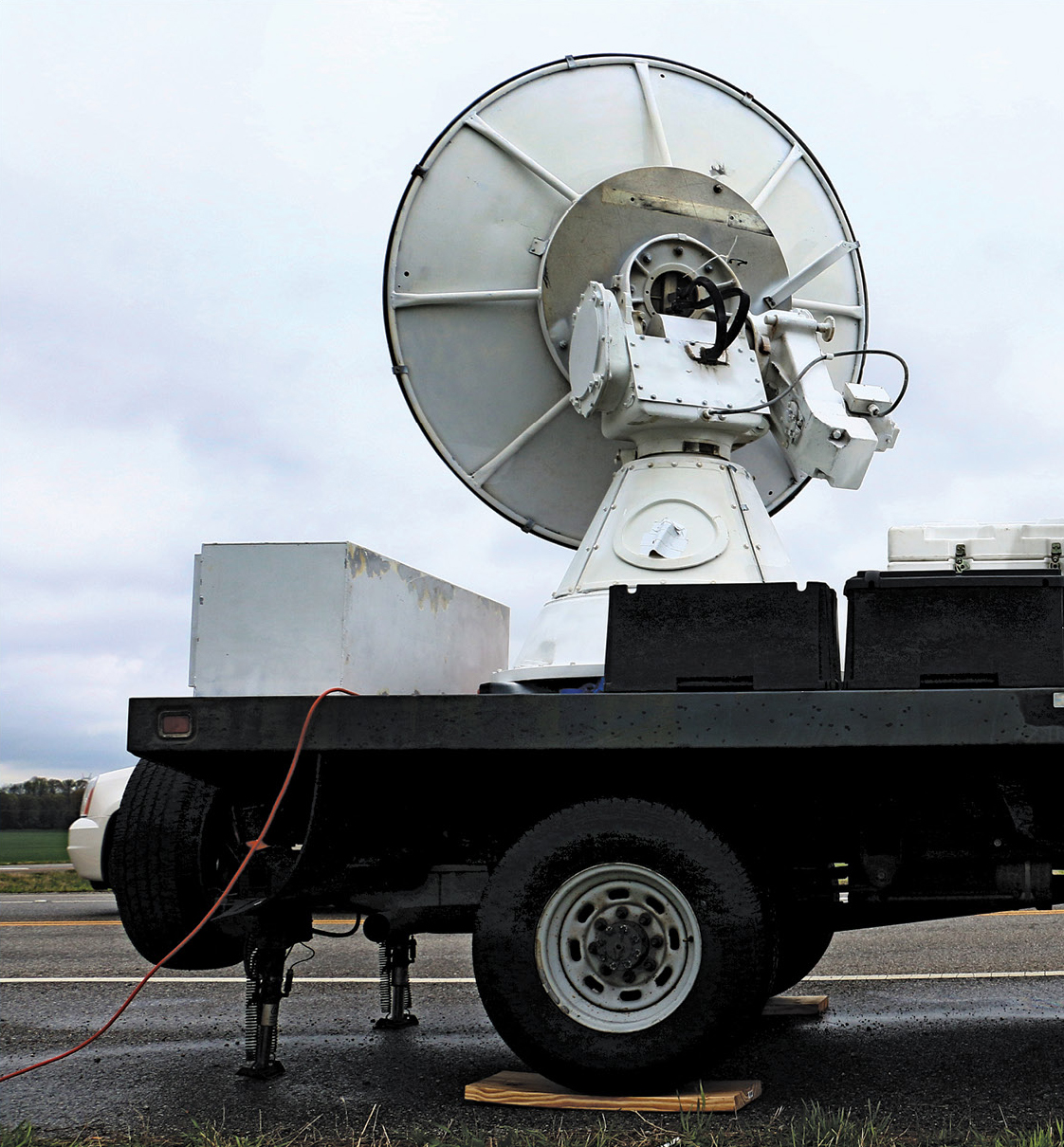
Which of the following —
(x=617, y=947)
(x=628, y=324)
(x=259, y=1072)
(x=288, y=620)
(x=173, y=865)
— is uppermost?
(x=628, y=324)

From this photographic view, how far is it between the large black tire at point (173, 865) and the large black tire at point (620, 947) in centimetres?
124

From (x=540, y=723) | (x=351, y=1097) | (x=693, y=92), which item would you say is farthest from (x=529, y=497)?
(x=351, y=1097)

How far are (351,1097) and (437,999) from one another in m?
2.41

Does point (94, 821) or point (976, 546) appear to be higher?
point (976, 546)

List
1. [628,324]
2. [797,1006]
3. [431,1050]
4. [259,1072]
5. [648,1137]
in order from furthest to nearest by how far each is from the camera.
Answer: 1. [797,1006]
2. [628,324]
3. [431,1050]
4. [259,1072]
5. [648,1137]

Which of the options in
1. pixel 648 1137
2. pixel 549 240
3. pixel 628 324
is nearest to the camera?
pixel 648 1137

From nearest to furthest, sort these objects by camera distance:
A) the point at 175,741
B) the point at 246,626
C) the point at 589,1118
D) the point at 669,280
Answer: the point at 589,1118
the point at 175,741
the point at 246,626
the point at 669,280

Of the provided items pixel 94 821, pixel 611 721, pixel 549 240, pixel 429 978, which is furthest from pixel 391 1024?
pixel 94 821

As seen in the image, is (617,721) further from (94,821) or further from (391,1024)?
(94,821)

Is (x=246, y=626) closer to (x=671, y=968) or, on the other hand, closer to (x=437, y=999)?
(x=671, y=968)

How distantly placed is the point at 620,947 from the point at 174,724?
164 cm

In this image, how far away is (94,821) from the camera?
11.0 meters

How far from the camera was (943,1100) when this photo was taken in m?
4.29

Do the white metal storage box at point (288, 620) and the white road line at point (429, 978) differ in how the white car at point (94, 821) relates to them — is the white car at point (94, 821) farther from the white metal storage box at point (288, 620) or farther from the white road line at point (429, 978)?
the white metal storage box at point (288, 620)
